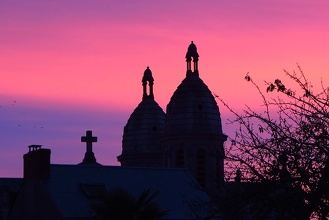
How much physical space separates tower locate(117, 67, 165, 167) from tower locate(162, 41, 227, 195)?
30.0 feet

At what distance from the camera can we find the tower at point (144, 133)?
114438 mm

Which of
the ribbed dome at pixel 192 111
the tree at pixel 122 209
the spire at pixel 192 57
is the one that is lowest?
the tree at pixel 122 209

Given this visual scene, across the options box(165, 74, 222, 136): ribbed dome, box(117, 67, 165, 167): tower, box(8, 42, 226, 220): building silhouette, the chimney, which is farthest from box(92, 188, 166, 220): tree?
box(117, 67, 165, 167): tower

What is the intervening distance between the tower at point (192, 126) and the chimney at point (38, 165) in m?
33.1

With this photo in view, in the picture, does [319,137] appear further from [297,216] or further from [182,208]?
[182,208]

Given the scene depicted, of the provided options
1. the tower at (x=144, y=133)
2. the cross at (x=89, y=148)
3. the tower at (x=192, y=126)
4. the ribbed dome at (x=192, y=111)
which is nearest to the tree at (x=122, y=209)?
the cross at (x=89, y=148)

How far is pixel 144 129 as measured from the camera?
11619cm

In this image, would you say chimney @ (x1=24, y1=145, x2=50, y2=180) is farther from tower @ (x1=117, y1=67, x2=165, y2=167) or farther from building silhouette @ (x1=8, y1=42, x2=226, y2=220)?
tower @ (x1=117, y1=67, x2=165, y2=167)

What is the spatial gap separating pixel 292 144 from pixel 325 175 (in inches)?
31.8

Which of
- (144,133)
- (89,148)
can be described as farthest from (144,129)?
(89,148)

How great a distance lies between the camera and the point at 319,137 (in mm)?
15031

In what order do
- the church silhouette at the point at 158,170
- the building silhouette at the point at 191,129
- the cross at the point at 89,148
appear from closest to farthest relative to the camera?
the church silhouette at the point at 158,170 → the cross at the point at 89,148 → the building silhouette at the point at 191,129

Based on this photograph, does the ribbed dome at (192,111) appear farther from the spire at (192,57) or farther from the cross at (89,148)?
the cross at (89,148)

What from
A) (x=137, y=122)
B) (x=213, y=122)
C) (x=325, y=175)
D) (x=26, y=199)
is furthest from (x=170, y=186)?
(x=325, y=175)
